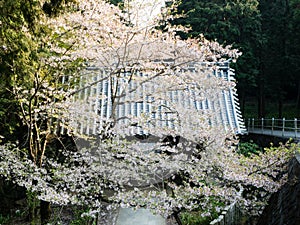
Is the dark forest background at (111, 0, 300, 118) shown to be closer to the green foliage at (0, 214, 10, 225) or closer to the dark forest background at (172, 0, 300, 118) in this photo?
the dark forest background at (172, 0, 300, 118)

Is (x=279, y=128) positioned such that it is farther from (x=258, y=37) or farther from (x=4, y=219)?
(x=4, y=219)

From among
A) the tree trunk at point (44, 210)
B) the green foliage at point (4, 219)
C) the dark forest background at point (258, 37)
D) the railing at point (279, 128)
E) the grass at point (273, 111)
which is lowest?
the green foliage at point (4, 219)

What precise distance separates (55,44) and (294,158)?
13.9ft

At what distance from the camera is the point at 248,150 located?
9703 millimetres

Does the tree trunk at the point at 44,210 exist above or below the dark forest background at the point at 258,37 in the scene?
below

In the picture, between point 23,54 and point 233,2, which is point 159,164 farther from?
point 233,2

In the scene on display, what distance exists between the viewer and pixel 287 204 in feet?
13.6

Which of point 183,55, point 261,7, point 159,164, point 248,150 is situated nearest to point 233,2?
point 261,7

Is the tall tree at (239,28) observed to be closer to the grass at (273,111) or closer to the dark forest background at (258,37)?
the dark forest background at (258,37)

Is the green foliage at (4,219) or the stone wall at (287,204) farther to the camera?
the green foliage at (4,219)

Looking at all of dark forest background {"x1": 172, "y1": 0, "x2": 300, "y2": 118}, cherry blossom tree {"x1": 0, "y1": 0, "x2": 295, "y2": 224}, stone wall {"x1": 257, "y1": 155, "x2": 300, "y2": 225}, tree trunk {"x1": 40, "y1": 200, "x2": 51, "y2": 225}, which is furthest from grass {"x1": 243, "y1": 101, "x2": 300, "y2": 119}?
tree trunk {"x1": 40, "y1": 200, "x2": 51, "y2": 225}

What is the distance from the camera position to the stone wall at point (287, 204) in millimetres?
3773

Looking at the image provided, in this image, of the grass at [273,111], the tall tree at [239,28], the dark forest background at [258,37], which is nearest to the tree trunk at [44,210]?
the tall tree at [239,28]

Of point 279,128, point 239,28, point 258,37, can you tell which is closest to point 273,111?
point 258,37
